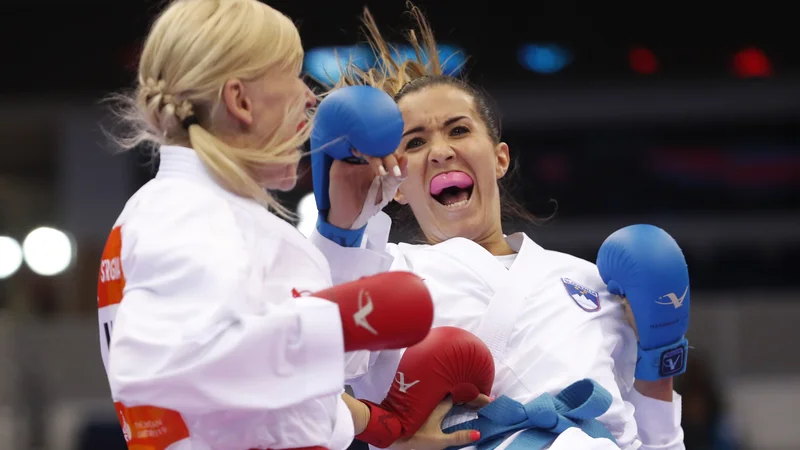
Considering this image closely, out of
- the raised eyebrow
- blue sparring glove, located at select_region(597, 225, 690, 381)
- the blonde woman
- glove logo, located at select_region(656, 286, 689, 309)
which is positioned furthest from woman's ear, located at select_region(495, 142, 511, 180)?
the blonde woman

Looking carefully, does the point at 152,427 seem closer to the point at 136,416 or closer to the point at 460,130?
the point at 136,416

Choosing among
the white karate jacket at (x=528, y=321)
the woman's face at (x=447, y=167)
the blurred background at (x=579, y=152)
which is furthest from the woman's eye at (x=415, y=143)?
the blurred background at (x=579, y=152)

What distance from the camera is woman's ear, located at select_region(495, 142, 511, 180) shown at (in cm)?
293

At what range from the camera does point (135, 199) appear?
186 cm

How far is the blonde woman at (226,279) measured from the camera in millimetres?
1613

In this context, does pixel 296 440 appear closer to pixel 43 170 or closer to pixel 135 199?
pixel 135 199

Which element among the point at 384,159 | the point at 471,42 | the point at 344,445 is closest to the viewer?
the point at 344,445

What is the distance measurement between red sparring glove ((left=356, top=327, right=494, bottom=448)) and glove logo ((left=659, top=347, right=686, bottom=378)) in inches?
21.7

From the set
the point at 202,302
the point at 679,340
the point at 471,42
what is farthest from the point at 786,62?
the point at 202,302

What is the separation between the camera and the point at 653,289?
8.37ft

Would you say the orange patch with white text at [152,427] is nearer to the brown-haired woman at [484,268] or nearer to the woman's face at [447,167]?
the brown-haired woman at [484,268]

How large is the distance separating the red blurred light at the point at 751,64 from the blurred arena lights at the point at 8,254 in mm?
5420

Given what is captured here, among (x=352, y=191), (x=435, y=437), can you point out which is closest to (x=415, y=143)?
(x=352, y=191)

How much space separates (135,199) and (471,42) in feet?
17.9
